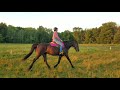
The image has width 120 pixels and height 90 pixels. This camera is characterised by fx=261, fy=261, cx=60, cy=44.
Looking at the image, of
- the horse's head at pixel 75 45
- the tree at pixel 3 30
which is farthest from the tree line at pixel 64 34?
the horse's head at pixel 75 45

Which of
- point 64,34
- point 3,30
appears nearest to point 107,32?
point 64,34

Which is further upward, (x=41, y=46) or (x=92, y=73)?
(x=41, y=46)

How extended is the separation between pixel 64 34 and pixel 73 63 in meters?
1.57

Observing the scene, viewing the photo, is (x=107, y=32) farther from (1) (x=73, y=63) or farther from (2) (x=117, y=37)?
(1) (x=73, y=63)

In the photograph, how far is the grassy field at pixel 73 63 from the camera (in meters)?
11.7

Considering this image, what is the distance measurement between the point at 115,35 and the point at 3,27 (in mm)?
5737

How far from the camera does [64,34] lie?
12.6 metres

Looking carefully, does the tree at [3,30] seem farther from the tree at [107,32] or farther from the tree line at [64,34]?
the tree at [107,32]

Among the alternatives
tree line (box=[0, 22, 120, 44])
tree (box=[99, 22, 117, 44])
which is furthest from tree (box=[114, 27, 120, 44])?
tree (box=[99, 22, 117, 44])

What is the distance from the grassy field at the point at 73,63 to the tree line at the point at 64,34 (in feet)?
0.89
